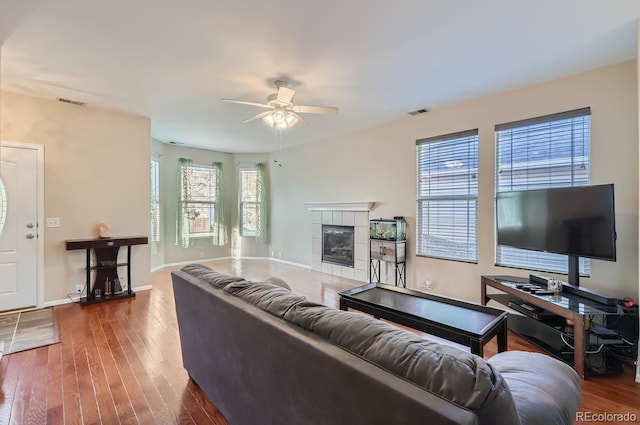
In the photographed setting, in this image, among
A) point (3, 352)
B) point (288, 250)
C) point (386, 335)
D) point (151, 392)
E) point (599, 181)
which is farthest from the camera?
point (288, 250)

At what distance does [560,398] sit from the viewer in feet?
3.60

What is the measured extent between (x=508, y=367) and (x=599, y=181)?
285cm

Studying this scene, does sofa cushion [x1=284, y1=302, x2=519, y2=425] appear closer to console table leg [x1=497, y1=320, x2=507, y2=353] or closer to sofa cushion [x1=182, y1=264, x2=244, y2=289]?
sofa cushion [x1=182, y1=264, x2=244, y2=289]

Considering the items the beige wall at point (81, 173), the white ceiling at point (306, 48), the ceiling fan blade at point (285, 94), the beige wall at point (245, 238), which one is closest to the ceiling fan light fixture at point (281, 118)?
the ceiling fan blade at point (285, 94)

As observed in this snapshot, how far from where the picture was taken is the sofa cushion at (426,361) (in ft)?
2.49

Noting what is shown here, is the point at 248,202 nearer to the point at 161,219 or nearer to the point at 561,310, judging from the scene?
the point at 161,219

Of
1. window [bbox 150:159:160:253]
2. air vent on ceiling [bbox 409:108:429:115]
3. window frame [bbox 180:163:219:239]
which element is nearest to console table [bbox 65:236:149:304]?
window [bbox 150:159:160:253]

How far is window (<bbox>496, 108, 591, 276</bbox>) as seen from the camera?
10.5 ft

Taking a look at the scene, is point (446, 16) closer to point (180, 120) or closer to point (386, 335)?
point (386, 335)

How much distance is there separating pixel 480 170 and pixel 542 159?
2.18 ft

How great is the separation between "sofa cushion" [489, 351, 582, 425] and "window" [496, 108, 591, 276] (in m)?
2.58

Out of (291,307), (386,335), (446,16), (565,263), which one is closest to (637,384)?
(565,263)

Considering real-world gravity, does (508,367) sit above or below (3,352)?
above

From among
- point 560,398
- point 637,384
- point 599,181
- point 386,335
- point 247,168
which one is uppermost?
point 247,168
